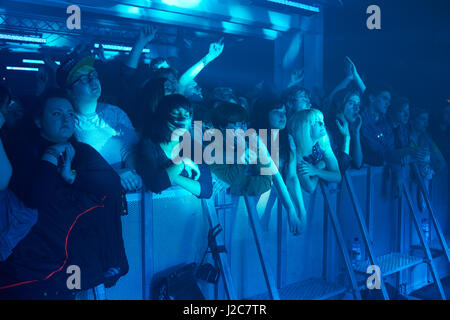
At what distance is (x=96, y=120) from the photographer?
184 cm

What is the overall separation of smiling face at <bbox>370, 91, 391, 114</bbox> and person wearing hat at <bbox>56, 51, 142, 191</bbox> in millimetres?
2056

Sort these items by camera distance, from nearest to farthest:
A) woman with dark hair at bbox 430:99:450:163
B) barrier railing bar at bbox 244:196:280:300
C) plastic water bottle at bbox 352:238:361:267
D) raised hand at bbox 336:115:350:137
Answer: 1. barrier railing bar at bbox 244:196:280:300
2. raised hand at bbox 336:115:350:137
3. plastic water bottle at bbox 352:238:361:267
4. woman with dark hair at bbox 430:99:450:163

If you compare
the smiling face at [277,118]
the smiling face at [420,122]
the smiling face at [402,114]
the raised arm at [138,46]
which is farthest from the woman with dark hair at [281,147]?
the smiling face at [420,122]

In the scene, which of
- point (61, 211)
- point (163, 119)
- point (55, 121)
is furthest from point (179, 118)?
point (61, 211)

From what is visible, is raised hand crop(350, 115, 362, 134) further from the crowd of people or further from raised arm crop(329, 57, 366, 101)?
raised arm crop(329, 57, 366, 101)

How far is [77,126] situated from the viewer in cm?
177

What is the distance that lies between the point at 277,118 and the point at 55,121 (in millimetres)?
1276

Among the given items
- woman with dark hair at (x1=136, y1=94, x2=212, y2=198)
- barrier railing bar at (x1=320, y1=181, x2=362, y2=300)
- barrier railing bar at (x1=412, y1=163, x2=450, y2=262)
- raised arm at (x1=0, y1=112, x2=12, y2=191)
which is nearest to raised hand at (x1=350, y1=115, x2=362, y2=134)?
barrier railing bar at (x1=320, y1=181, x2=362, y2=300)

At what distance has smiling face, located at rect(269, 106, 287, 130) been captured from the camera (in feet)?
7.68

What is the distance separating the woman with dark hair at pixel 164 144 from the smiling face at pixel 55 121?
38 cm

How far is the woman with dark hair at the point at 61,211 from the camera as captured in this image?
5.21 ft

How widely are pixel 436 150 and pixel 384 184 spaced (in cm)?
83

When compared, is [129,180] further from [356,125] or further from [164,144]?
[356,125]

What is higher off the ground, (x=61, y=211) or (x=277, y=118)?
(x=277, y=118)
